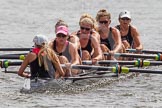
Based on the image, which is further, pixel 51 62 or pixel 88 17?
pixel 88 17

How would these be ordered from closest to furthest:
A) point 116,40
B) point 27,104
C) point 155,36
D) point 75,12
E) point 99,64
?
1. point 27,104
2. point 99,64
3. point 116,40
4. point 155,36
5. point 75,12

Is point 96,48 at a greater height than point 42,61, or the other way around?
point 96,48

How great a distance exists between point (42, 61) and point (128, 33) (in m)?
5.83

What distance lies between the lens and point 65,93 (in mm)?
15133

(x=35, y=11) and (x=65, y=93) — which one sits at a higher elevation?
(x=35, y=11)

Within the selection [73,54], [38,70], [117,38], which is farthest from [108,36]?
[38,70]

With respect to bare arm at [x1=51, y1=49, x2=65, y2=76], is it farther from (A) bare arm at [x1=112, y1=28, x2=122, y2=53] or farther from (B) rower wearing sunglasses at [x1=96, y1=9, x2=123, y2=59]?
(A) bare arm at [x1=112, y1=28, x2=122, y2=53]

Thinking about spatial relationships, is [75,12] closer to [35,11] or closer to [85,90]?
[35,11]

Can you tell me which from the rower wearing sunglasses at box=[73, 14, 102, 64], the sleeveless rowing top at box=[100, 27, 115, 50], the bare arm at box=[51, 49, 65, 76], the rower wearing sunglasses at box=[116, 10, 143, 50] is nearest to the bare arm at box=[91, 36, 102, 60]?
the rower wearing sunglasses at box=[73, 14, 102, 64]

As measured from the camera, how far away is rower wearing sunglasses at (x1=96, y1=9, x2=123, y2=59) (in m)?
18.2

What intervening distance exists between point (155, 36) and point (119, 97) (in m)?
12.0

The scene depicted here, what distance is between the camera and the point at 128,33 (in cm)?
1992

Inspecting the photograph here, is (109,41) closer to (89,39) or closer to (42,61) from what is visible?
(89,39)

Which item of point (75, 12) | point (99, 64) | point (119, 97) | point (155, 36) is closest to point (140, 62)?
point (99, 64)
